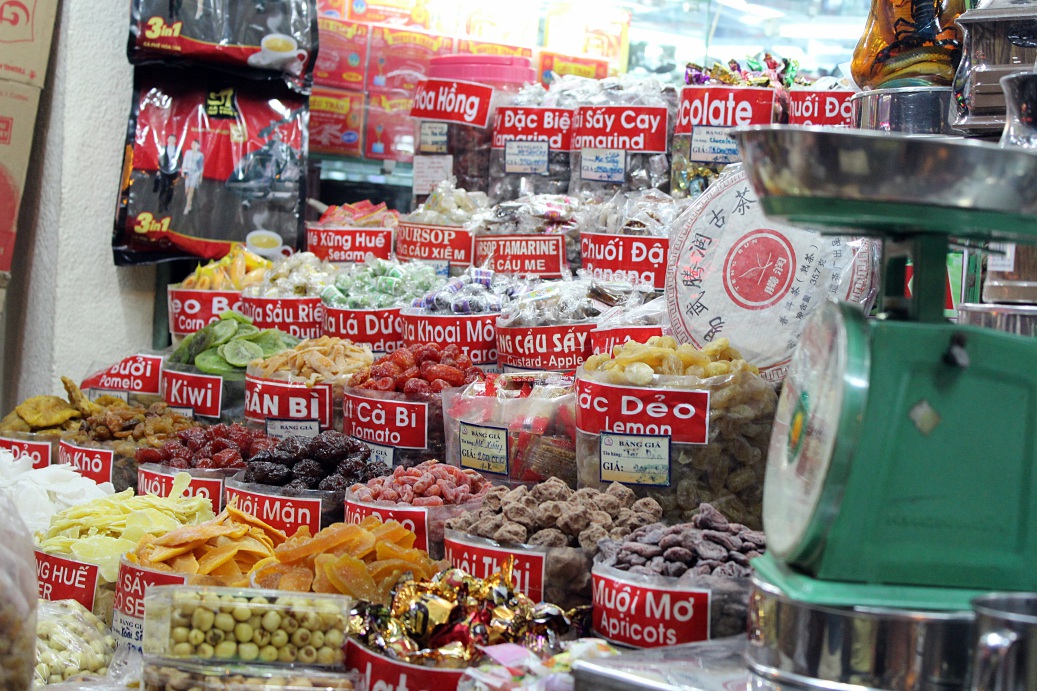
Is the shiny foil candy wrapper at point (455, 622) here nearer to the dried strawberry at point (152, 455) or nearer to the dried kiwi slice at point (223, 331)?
the dried strawberry at point (152, 455)

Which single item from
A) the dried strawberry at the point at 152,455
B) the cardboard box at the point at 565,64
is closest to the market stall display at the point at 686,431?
the dried strawberry at the point at 152,455

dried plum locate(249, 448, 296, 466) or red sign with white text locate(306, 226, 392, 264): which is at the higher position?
red sign with white text locate(306, 226, 392, 264)

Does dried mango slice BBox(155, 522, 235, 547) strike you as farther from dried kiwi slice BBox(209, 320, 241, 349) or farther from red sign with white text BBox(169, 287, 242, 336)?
red sign with white text BBox(169, 287, 242, 336)

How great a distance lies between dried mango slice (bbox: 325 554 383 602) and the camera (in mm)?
1681

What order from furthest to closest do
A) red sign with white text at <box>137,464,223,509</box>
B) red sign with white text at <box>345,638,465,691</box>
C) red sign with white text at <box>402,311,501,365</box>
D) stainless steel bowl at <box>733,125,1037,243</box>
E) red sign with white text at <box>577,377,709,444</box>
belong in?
1. red sign with white text at <box>402,311,501,365</box>
2. red sign with white text at <box>137,464,223,509</box>
3. red sign with white text at <box>577,377,709,444</box>
4. red sign with white text at <box>345,638,465,691</box>
5. stainless steel bowl at <box>733,125,1037,243</box>

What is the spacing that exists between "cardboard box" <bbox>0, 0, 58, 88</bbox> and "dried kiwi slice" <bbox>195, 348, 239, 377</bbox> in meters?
1.17

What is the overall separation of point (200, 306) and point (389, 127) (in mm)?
1590

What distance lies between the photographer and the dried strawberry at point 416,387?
8.00 ft

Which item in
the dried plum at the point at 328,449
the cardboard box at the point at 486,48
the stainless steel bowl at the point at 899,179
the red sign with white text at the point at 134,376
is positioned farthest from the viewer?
the cardboard box at the point at 486,48

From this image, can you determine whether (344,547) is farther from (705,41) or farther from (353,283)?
(705,41)

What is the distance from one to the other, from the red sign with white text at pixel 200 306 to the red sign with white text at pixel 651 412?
5.91 feet

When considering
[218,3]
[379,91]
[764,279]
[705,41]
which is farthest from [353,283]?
[705,41]

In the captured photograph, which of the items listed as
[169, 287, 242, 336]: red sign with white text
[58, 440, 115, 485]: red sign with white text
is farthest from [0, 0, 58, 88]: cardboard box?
[58, 440, 115, 485]: red sign with white text

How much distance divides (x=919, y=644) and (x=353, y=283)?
2.27 m
